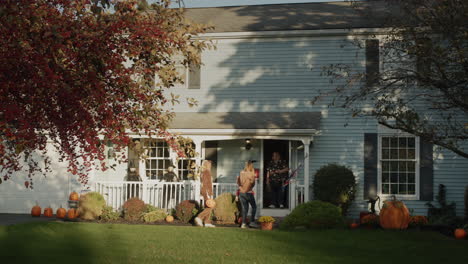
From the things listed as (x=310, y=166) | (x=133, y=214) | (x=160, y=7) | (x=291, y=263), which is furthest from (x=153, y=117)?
(x=310, y=166)

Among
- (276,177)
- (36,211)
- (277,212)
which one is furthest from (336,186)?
(36,211)

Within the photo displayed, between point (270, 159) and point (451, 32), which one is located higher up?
point (451, 32)

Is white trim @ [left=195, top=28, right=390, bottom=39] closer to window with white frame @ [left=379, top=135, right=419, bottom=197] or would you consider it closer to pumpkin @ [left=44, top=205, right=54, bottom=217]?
window with white frame @ [left=379, top=135, right=419, bottom=197]

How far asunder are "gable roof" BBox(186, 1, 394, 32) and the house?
0.06 metres

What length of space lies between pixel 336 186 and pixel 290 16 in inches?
247

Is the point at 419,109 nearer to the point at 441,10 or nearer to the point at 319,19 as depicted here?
the point at 319,19

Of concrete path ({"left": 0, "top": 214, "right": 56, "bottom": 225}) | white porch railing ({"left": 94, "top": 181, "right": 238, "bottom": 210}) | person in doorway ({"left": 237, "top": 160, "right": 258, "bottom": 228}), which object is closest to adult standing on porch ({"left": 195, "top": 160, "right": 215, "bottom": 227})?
person in doorway ({"left": 237, "top": 160, "right": 258, "bottom": 228})

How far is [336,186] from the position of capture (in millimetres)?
17188

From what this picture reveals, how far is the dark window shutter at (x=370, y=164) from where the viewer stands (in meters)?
18.2

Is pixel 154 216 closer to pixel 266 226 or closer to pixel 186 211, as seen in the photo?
pixel 186 211

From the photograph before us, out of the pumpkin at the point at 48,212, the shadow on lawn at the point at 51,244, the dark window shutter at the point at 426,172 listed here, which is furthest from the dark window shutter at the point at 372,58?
the pumpkin at the point at 48,212

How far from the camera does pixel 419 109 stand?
59.0ft

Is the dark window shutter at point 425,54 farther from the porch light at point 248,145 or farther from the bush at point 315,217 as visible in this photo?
the porch light at point 248,145

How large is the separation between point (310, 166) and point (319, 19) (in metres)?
4.71
